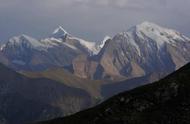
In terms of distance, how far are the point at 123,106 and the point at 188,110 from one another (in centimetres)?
2462

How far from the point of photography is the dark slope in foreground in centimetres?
17988

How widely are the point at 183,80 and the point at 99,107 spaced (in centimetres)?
3100

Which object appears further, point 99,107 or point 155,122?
point 99,107

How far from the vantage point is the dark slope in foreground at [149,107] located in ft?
Result: 590

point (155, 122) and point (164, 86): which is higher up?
point (164, 86)

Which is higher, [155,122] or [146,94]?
[146,94]

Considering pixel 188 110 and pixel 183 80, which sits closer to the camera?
pixel 188 110

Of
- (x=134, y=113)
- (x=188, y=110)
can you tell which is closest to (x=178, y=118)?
(x=188, y=110)

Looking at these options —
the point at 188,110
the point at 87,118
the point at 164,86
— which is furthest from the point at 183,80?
the point at 87,118

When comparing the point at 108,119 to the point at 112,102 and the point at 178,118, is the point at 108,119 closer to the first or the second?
the point at 112,102

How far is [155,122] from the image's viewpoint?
178 metres

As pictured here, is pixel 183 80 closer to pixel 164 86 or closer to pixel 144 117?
pixel 164 86

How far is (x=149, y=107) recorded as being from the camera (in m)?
189

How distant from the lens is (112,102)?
19662 centimetres
